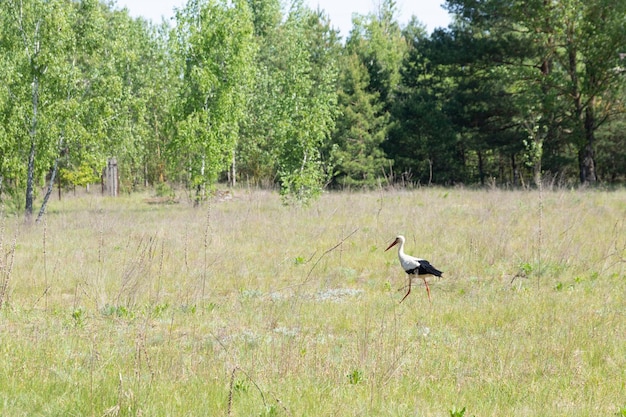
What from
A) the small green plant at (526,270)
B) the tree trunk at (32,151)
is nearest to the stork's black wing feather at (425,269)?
the small green plant at (526,270)

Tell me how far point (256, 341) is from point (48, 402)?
2.47 m

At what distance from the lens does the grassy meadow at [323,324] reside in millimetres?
4605

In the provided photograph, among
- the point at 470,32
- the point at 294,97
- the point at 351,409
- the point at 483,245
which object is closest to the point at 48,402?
the point at 351,409

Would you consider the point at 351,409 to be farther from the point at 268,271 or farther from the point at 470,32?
the point at 470,32

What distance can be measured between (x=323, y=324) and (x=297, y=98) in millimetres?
15758

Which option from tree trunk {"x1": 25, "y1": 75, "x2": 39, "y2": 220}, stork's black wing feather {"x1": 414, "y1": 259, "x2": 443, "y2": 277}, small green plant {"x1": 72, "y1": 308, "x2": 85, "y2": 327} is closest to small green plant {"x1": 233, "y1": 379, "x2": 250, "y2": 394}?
small green plant {"x1": 72, "y1": 308, "x2": 85, "y2": 327}

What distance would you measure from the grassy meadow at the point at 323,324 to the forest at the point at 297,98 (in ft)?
17.9

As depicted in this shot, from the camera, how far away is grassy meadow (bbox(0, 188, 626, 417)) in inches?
181

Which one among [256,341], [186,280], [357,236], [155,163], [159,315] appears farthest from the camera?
[155,163]

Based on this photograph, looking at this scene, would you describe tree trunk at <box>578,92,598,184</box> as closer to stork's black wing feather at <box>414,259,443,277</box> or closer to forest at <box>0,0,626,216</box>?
forest at <box>0,0,626,216</box>

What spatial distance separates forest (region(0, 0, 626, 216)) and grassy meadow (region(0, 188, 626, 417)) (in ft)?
17.9

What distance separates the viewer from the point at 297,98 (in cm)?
2205

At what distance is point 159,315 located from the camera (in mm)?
7754

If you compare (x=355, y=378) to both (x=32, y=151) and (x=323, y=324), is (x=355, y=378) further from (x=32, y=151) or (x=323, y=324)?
(x=32, y=151)
